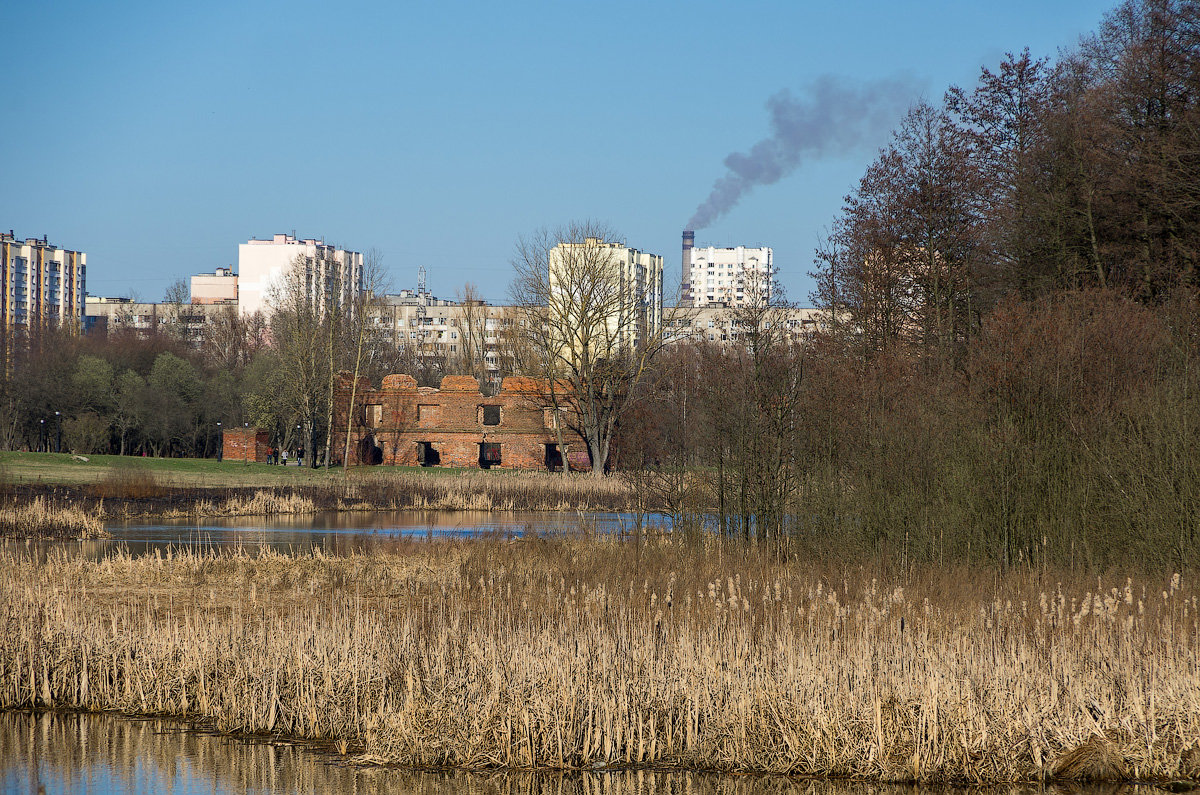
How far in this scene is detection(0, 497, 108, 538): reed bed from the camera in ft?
76.7

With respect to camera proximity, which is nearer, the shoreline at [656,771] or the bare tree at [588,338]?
the shoreline at [656,771]

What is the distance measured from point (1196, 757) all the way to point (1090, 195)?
58.8 feet

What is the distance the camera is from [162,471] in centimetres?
4075

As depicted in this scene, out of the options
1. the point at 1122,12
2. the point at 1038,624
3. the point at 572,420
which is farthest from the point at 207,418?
the point at 1038,624

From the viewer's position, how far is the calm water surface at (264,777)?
7.59 meters

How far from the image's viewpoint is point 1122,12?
2688 cm

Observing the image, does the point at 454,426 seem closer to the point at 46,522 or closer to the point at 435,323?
the point at 46,522

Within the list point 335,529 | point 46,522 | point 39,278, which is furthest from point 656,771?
point 39,278

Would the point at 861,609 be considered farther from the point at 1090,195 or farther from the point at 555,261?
the point at 555,261

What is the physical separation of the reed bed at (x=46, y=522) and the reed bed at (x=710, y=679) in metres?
12.4

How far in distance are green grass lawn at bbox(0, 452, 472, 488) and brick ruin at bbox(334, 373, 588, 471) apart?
7.59m

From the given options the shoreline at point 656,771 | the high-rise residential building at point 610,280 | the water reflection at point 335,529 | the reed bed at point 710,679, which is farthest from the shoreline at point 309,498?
the shoreline at point 656,771

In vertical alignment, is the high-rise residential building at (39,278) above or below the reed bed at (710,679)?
above

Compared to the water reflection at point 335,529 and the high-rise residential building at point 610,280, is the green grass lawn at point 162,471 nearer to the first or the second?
the water reflection at point 335,529
